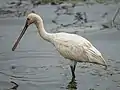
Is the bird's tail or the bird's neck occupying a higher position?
the bird's neck

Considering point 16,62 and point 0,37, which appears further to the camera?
point 0,37

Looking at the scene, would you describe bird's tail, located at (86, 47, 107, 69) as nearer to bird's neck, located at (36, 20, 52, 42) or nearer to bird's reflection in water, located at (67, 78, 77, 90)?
bird's reflection in water, located at (67, 78, 77, 90)

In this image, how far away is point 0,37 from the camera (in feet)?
43.7

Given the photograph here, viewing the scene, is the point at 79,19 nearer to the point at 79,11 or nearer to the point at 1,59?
the point at 79,11

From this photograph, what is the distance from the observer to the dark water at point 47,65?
9594 millimetres

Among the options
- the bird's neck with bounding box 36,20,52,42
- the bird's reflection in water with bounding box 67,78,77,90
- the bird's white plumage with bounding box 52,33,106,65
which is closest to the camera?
the bird's reflection in water with bounding box 67,78,77,90

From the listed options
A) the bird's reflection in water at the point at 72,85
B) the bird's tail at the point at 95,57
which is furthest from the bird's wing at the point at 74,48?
the bird's reflection in water at the point at 72,85

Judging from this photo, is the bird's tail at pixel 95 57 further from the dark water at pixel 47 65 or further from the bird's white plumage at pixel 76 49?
the dark water at pixel 47 65

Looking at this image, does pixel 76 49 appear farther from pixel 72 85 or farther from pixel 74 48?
pixel 72 85

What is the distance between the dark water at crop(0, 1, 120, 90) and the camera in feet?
31.5

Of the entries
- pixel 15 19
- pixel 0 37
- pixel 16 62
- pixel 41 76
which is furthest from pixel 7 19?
pixel 41 76

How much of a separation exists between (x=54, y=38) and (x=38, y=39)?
3323 millimetres

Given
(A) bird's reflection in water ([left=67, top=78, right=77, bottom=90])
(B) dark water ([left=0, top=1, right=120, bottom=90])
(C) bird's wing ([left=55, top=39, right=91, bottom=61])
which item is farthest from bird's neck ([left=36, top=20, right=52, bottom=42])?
(A) bird's reflection in water ([left=67, top=78, right=77, bottom=90])

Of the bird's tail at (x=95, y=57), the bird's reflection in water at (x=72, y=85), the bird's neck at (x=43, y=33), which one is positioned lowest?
the bird's reflection in water at (x=72, y=85)
